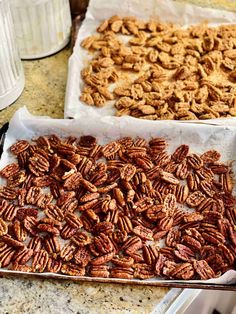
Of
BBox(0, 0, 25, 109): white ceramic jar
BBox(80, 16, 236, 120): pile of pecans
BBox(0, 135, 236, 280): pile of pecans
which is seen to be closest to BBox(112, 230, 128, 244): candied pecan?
BBox(0, 135, 236, 280): pile of pecans

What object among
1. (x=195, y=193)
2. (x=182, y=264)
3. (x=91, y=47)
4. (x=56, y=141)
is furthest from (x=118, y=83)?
(x=182, y=264)

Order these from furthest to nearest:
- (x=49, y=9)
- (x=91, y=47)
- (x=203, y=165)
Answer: (x=91, y=47), (x=49, y=9), (x=203, y=165)

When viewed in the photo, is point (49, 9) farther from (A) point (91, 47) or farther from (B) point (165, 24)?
(B) point (165, 24)

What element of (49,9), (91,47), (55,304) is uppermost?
(49,9)

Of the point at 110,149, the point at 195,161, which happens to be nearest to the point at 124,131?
the point at 110,149

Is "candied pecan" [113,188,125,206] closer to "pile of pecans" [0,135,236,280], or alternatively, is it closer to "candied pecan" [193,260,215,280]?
"pile of pecans" [0,135,236,280]

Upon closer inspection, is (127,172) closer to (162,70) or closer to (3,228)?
(3,228)

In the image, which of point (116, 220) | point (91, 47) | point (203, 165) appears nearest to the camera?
point (116, 220)

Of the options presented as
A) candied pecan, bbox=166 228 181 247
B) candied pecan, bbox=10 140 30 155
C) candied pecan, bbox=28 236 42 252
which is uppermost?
candied pecan, bbox=10 140 30 155
